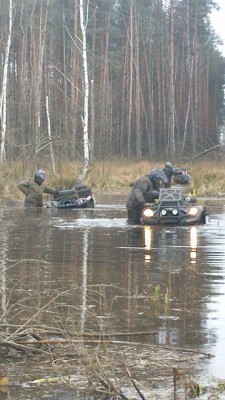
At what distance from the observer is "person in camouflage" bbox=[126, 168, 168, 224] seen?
22.5 metres

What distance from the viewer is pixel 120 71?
79562mm

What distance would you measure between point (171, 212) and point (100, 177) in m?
19.8

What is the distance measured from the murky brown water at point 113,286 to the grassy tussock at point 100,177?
11.8m

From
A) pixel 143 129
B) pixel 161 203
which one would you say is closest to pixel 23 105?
pixel 143 129

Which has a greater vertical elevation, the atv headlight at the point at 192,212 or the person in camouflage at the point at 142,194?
the person in camouflage at the point at 142,194

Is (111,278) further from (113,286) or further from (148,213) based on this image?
(148,213)

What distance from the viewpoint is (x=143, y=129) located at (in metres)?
77.0

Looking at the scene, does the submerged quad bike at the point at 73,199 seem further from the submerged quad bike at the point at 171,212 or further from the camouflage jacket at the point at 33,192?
the submerged quad bike at the point at 171,212

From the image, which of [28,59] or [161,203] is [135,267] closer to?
[161,203]

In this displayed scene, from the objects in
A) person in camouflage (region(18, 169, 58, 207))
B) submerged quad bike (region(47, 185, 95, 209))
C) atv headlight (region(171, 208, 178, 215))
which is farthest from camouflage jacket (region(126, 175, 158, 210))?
person in camouflage (region(18, 169, 58, 207))

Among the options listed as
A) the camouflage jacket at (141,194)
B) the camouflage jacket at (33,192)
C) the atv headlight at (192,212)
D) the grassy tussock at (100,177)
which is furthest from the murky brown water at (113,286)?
Answer: the grassy tussock at (100,177)

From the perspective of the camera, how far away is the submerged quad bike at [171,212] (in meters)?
21.4

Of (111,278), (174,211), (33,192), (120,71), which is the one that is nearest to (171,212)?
(174,211)

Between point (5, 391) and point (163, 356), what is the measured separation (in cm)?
156
